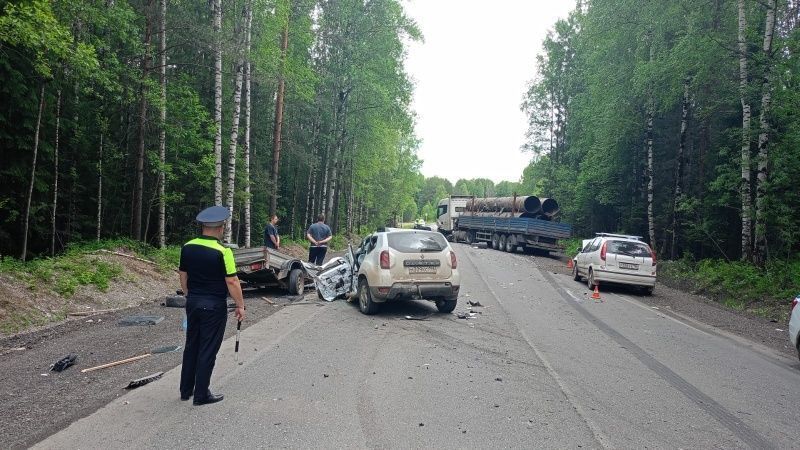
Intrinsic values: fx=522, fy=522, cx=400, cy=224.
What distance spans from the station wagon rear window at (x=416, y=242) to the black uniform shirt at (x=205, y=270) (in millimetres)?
5317

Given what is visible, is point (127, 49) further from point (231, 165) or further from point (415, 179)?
point (415, 179)

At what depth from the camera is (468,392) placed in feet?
18.5

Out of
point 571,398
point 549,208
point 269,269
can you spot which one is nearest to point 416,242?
point 269,269

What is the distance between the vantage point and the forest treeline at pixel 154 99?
13.6 metres

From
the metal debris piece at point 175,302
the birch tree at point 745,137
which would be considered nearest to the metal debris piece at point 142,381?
the metal debris piece at point 175,302

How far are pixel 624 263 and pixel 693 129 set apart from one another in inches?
552

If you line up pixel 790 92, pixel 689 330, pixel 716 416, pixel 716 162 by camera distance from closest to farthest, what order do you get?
1. pixel 716 416
2. pixel 689 330
3. pixel 790 92
4. pixel 716 162

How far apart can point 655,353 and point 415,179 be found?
6960 cm

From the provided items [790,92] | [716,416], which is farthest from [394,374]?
[790,92]

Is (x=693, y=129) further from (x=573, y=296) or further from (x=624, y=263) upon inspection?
(x=573, y=296)

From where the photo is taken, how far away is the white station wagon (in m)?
15.2

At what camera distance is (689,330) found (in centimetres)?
1010

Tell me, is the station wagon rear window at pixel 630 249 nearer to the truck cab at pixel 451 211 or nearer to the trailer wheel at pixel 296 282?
the trailer wheel at pixel 296 282

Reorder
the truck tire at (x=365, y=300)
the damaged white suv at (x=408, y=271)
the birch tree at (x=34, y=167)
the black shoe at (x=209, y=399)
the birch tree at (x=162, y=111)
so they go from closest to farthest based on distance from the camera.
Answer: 1. the black shoe at (x=209, y=399)
2. the damaged white suv at (x=408, y=271)
3. the truck tire at (x=365, y=300)
4. the birch tree at (x=34, y=167)
5. the birch tree at (x=162, y=111)
